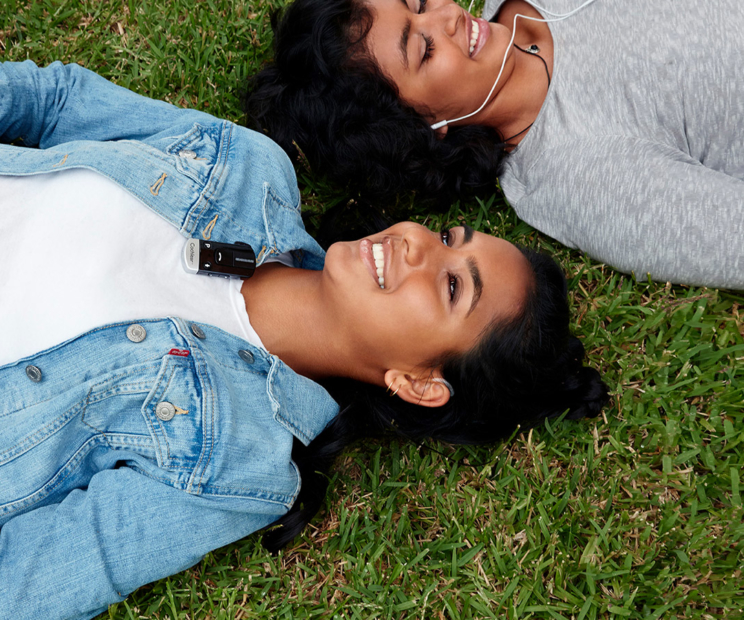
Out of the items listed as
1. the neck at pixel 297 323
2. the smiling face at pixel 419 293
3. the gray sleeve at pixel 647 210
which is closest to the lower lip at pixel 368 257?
the smiling face at pixel 419 293

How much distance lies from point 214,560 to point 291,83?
2.37 m

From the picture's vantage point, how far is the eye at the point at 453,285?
2275 millimetres

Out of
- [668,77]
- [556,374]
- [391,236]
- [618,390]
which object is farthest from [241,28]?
[618,390]

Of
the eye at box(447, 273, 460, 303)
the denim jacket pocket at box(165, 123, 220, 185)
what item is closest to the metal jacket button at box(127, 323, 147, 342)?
the denim jacket pocket at box(165, 123, 220, 185)

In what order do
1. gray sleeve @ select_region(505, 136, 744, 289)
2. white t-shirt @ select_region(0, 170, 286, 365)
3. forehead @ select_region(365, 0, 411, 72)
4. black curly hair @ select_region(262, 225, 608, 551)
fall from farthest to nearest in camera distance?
forehead @ select_region(365, 0, 411, 72)
gray sleeve @ select_region(505, 136, 744, 289)
black curly hair @ select_region(262, 225, 608, 551)
white t-shirt @ select_region(0, 170, 286, 365)

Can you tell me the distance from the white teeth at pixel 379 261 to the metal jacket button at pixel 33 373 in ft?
4.12

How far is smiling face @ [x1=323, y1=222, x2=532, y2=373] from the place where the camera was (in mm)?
2229

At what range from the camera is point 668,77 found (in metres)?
2.90

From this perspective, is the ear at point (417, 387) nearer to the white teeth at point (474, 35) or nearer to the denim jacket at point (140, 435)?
the denim jacket at point (140, 435)

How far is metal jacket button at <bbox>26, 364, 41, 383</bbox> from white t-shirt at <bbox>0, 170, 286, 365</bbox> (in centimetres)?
7

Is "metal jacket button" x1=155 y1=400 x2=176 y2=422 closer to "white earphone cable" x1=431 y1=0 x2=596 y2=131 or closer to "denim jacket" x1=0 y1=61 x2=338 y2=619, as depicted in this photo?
"denim jacket" x1=0 y1=61 x2=338 y2=619

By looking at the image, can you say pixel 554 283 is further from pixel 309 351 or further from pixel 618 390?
pixel 309 351

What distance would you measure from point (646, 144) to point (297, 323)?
1.86m

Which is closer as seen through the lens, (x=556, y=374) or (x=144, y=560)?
(x=144, y=560)
